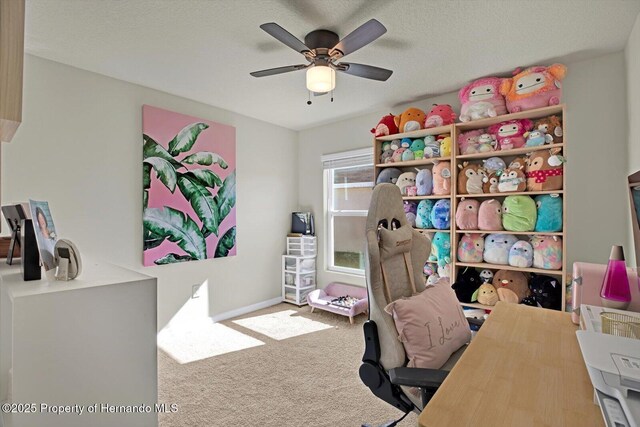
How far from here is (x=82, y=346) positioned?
3.04 ft

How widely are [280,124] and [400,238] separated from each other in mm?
3052

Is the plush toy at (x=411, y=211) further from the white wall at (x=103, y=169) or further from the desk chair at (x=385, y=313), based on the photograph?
the white wall at (x=103, y=169)

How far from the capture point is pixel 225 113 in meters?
3.56

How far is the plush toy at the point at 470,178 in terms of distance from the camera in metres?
2.73

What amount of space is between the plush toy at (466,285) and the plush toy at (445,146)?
1.13 m

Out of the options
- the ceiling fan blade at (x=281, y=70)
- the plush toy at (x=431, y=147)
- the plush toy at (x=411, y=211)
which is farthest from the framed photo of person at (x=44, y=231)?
the plush toy at (x=431, y=147)

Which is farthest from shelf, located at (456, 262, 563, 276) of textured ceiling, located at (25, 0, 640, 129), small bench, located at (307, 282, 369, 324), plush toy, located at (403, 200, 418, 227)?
textured ceiling, located at (25, 0, 640, 129)

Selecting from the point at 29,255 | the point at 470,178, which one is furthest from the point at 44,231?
the point at 470,178

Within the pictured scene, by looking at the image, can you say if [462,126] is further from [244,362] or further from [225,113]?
[244,362]

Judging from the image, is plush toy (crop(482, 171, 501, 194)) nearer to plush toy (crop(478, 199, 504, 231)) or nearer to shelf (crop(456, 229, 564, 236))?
plush toy (crop(478, 199, 504, 231))

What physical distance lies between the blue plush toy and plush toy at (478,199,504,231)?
284 mm

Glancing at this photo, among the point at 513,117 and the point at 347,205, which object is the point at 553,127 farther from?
the point at 347,205

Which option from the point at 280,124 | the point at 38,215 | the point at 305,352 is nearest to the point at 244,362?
the point at 305,352

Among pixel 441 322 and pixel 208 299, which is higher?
pixel 441 322
